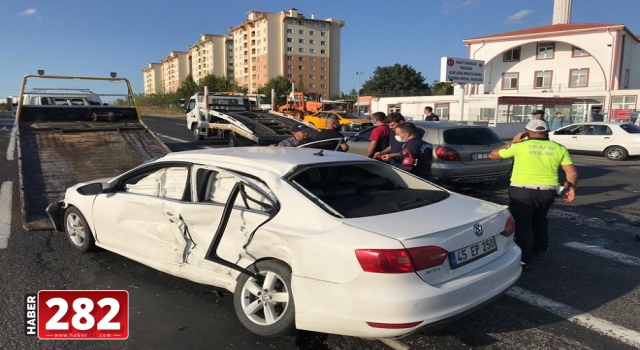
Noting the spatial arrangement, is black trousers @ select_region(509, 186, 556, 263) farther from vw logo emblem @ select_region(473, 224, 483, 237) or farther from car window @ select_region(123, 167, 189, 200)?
car window @ select_region(123, 167, 189, 200)

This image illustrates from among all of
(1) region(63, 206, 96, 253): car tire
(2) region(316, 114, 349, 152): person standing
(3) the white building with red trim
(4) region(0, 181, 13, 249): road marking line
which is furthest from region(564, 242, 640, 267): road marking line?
(3) the white building with red trim

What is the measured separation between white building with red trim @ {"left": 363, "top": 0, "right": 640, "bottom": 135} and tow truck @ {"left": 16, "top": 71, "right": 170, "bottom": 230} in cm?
2937

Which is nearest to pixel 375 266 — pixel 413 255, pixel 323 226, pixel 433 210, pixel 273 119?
pixel 413 255

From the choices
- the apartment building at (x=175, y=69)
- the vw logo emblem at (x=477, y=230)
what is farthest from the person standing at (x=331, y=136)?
the apartment building at (x=175, y=69)

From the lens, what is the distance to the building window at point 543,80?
4778cm

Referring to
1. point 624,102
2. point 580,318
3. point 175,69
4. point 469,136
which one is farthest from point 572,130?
point 175,69

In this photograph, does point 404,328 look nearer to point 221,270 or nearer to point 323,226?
point 323,226

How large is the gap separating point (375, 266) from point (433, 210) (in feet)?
2.79

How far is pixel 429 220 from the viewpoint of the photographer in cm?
306

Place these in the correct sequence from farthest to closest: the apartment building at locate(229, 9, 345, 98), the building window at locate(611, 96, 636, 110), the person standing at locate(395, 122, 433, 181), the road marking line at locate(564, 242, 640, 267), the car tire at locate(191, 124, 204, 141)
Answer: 1. the apartment building at locate(229, 9, 345, 98)
2. the building window at locate(611, 96, 636, 110)
3. the car tire at locate(191, 124, 204, 141)
4. the person standing at locate(395, 122, 433, 181)
5. the road marking line at locate(564, 242, 640, 267)

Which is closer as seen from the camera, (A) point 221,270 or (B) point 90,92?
(A) point 221,270

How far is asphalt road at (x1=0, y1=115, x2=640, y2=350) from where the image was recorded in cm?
320

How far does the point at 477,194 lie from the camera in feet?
28.3

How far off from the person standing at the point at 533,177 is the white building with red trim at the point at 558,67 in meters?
32.2
